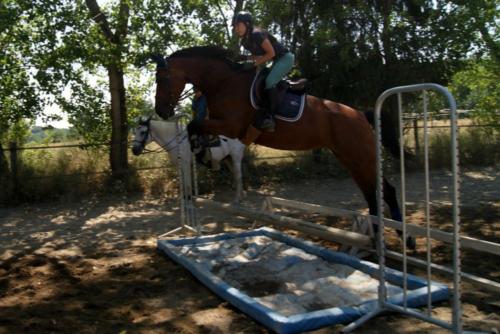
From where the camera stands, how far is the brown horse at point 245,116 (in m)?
5.16

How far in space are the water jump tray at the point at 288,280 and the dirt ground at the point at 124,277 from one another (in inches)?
4.6

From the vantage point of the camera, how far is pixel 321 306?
3.69 meters

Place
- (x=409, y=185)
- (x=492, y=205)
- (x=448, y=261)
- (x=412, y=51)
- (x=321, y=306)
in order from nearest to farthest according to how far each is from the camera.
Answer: (x=321, y=306) < (x=448, y=261) < (x=492, y=205) < (x=409, y=185) < (x=412, y=51)

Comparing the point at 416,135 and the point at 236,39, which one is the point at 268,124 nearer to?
the point at 236,39

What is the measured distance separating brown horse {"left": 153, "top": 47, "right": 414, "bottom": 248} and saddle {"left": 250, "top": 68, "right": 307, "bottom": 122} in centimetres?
6

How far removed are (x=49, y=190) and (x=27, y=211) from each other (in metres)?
1.15

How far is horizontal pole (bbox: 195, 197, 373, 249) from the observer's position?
4.43m

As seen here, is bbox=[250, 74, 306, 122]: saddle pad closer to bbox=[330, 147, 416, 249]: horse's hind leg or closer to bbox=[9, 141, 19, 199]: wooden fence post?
bbox=[330, 147, 416, 249]: horse's hind leg

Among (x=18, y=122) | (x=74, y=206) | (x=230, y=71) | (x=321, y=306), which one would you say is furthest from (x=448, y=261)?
(x=18, y=122)

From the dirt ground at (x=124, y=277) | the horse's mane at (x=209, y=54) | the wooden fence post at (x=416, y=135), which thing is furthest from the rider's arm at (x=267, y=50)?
the wooden fence post at (x=416, y=135)

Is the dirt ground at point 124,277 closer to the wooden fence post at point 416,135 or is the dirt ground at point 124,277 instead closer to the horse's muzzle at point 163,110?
the horse's muzzle at point 163,110

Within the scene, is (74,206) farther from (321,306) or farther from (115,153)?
(321,306)

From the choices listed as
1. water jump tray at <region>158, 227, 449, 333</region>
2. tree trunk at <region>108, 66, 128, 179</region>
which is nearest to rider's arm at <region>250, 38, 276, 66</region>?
water jump tray at <region>158, 227, 449, 333</region>

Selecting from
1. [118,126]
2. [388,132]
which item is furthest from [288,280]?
[118,126]
